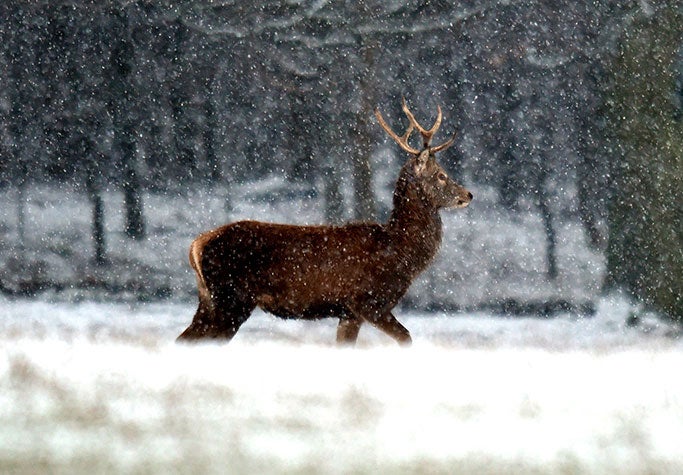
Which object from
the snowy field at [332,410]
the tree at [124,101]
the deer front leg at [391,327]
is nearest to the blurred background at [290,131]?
the tree at [124,101]

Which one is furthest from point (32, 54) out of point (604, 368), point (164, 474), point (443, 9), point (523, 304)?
point (164, 474)

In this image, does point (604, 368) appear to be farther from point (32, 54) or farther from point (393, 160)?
point (393, 160)

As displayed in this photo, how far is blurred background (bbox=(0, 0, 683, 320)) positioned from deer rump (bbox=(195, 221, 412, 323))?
5.95 m

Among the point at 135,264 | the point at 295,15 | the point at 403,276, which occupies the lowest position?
the point at 135,264

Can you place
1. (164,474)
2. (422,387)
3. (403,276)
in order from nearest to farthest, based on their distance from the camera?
1. (164,474)
2. (422,387)
3. (403,276)

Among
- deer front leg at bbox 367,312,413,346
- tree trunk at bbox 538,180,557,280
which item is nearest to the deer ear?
deer front leg at bbox 367,312,413,346

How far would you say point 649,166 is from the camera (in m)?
12.8

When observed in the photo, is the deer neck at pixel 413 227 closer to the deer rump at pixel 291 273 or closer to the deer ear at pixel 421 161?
the deer ear at pixel 421 161

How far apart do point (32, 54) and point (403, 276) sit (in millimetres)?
11388

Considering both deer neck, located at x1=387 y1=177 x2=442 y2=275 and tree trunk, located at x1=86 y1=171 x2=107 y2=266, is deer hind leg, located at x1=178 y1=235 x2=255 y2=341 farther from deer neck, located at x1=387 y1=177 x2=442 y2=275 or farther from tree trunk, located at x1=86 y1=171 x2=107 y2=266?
tree trunk, located at x1=86 y1=171 x2=107 y2=266

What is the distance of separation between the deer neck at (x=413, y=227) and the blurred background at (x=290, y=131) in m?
5.20

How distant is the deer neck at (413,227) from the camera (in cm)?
945

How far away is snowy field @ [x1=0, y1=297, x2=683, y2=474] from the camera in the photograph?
A: 508 cm

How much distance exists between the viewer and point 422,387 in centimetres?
655
